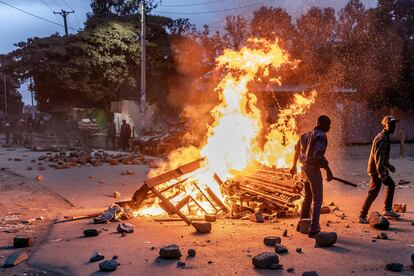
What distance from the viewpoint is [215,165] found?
416 inches

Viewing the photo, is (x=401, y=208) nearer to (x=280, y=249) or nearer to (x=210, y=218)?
Answer: (x=210, y=218)

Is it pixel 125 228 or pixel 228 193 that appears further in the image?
pixel 228 193

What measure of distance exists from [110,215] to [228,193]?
252cm

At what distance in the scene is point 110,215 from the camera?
8.30m

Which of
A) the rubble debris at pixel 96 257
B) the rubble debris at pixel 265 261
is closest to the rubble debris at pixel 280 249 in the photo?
the rubble debris at pixel 265 261

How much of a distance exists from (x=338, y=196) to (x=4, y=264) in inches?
322

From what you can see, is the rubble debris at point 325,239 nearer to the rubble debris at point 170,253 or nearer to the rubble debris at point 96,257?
the rubble debris at point 170,253

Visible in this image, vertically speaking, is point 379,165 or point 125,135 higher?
point 379,165

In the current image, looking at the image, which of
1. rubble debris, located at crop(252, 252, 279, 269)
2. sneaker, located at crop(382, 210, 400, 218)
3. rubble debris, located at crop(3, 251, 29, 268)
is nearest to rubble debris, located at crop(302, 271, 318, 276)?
rubble debris, located at crop(252, 252, 279, 269)

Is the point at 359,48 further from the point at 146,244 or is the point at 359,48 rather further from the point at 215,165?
the point at 146,244

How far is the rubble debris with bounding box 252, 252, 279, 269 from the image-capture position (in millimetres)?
5348

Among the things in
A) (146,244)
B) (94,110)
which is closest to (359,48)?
(94,110)

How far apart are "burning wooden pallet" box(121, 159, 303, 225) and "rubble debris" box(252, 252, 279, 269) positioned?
Result: 2916 millimetres

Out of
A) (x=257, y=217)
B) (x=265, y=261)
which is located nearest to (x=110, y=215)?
(x=257, y=217)
